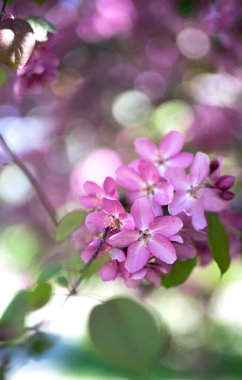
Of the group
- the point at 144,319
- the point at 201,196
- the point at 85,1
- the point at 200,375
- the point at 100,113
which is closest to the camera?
the point at 144,319

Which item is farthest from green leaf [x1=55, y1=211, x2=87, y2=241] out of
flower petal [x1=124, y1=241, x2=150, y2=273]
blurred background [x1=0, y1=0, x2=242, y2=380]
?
blurred background [x1=0, y1=0, x2=242, y2=380]

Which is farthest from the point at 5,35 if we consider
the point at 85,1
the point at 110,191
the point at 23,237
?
the point at 23,237

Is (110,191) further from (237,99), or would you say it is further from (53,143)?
(53,143)

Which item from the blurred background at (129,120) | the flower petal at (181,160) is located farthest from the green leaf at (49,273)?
the blurred background at (129,120)

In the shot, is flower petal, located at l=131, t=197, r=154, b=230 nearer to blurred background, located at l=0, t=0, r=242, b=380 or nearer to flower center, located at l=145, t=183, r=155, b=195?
flower center, located at l=145, t=183, r=155, b=195

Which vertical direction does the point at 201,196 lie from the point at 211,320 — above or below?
above

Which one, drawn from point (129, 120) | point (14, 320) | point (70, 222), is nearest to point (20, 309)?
point (14, 320)
